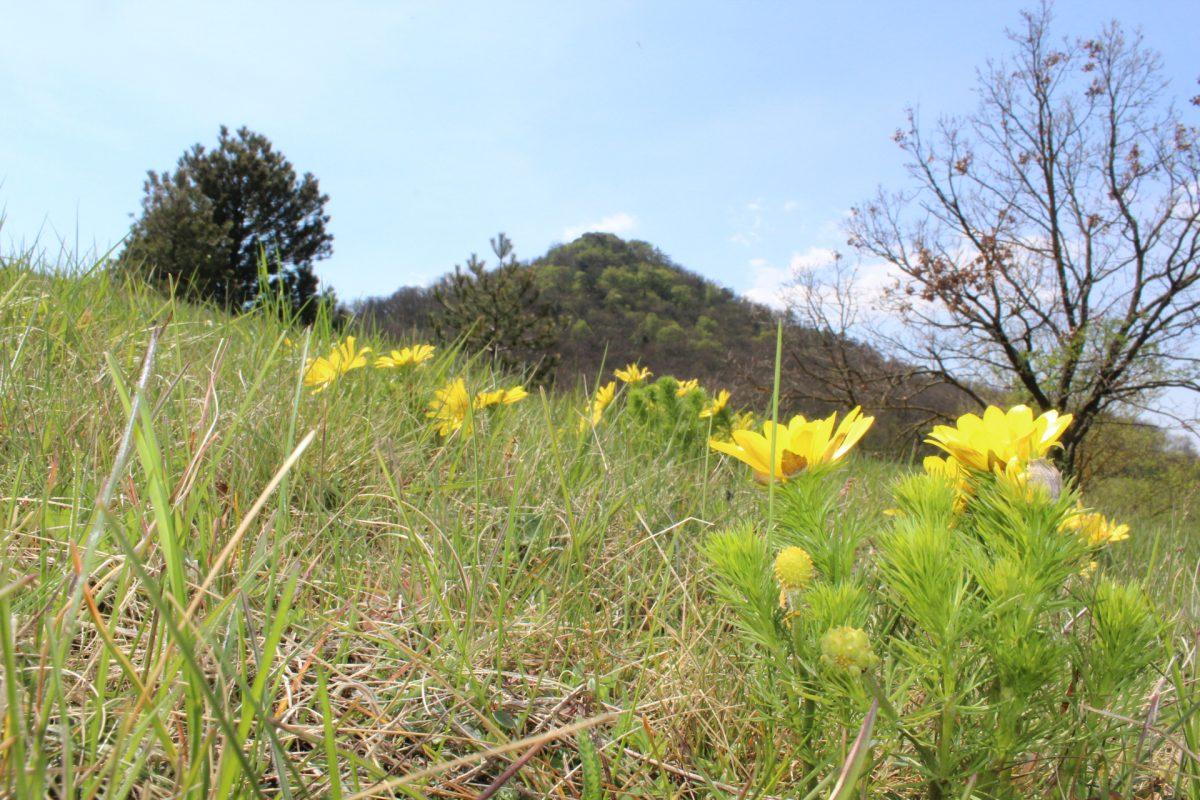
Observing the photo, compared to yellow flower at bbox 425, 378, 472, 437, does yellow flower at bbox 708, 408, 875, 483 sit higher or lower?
higher

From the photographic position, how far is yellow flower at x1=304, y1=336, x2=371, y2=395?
204cm

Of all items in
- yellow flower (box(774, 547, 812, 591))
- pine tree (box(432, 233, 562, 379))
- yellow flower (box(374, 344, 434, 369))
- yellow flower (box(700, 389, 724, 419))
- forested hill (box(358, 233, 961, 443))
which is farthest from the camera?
pine tree (box(432, 233, 562, 379))

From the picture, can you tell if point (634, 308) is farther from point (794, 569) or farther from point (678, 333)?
point (794, 569)

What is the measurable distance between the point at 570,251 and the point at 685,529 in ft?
180

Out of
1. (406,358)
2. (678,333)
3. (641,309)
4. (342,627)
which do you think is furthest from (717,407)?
(641,309)

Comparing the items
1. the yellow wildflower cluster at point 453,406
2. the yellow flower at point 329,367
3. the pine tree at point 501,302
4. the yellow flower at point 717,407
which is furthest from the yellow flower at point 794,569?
the pine tree at point 501,302

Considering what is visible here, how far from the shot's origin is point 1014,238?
11.9m

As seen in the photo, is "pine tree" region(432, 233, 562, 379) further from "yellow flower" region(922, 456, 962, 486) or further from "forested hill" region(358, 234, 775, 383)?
"yellow flower" region(922, 456, 962, 486)

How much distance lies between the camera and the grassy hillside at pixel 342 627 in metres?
0.69

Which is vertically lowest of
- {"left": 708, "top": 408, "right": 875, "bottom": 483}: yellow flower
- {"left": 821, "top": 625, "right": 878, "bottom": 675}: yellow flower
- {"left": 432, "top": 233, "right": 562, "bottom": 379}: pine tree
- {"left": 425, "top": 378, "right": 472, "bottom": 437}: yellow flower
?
{"left": 821, "top": 625, "right": 878, "bottom": 675}: yellow flower

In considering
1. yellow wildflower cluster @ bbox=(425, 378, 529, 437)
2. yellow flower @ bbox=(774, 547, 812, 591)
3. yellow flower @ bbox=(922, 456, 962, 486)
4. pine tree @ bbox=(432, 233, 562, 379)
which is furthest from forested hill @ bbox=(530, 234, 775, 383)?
yellow flower @ bbox=(774, 547, 812, 591)

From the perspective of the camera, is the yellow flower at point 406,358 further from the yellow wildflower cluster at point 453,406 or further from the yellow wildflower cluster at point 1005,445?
the yellow wildflower cluster at point 1005,445

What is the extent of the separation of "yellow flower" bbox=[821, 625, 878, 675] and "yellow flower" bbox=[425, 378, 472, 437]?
4.84 ft

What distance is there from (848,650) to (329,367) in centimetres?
186
